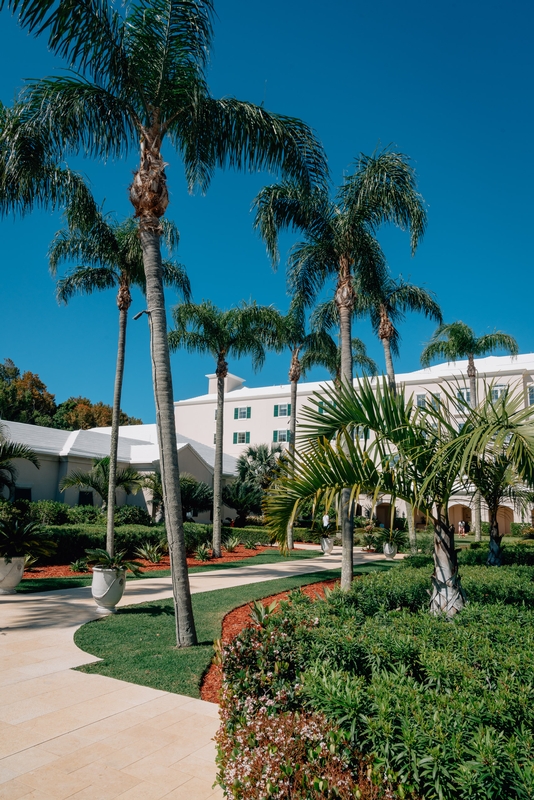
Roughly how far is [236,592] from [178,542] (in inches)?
221

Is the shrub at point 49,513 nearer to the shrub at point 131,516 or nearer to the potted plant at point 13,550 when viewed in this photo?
the shrub at point 131,516

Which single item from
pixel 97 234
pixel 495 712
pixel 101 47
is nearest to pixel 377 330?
pixel 97 234

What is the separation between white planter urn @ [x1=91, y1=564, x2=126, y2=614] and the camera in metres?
9.69

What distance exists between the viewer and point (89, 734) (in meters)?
4.74

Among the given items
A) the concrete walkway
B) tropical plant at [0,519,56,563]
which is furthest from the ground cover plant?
tropical plant at [0,519,56,563]

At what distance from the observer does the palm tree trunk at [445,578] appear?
6.16 metres

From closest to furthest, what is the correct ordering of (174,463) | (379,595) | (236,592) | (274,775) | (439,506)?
1. (274,775)
2. (439,506)
3. (379,595)
4. (174,463)
5. (236,592)

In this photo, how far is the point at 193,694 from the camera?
19.2ft

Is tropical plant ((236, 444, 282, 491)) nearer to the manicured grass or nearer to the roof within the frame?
the roof

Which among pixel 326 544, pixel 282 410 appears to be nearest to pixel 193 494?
pixel 326 544

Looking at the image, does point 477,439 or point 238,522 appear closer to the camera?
point 477,439

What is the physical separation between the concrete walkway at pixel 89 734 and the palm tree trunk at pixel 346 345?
5.96m

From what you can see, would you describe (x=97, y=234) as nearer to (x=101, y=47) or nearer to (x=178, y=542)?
(x=101, y=47)

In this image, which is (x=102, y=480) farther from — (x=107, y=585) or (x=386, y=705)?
(x=386, y=705)
